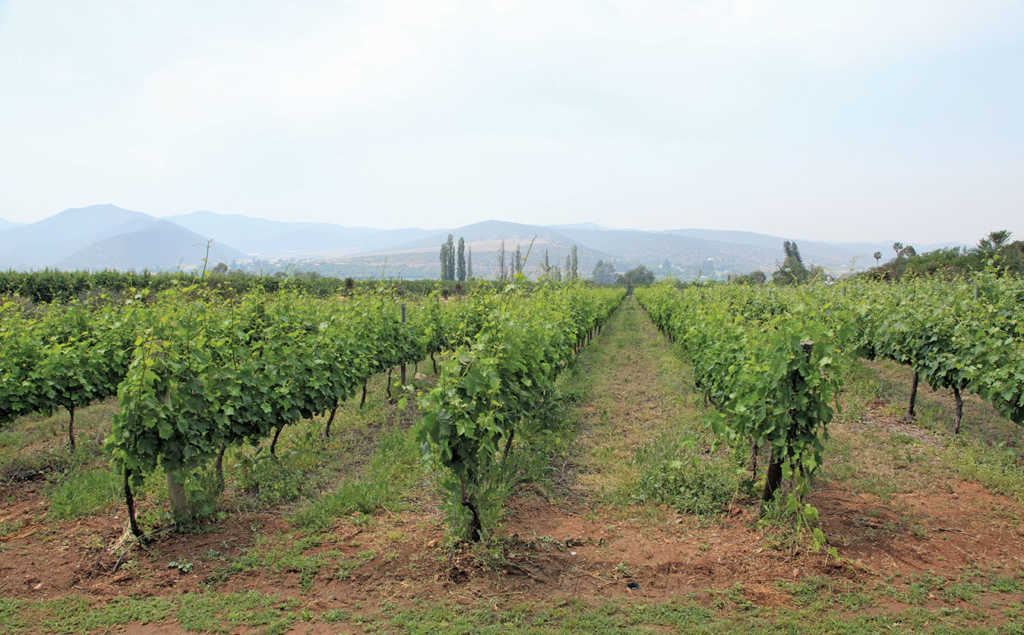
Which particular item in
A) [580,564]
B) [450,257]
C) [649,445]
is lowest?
[580,564]

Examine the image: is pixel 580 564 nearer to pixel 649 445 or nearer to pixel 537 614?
pixel 537 614

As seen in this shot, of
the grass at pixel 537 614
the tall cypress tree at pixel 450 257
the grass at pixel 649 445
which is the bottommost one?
the grass at pixel 537 614

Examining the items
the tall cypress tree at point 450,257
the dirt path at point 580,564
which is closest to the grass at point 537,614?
the dirt path at point 580,564

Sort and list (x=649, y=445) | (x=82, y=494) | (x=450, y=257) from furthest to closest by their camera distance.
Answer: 1. (x=450, y=257)
2. (x=649, y=445)
3. (x=82, y=494)

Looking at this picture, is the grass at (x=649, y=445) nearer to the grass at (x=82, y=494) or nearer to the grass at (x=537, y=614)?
the grass at (x=537, y=614)

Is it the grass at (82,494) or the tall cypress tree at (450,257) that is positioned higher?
the tall cypress tree at (450,257)

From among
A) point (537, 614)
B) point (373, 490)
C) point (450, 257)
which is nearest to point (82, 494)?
point (373, 490)

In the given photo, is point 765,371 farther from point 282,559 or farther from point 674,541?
point 282,559

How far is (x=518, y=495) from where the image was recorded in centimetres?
548

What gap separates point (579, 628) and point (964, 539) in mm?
3702

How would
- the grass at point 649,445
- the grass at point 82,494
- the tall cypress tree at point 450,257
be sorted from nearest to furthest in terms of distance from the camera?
the grass at point 82,494, the grass at point 649,445, the tall cypress tree at point 450,257

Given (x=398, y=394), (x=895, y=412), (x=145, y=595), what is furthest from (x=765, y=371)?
(x=398, y=394)

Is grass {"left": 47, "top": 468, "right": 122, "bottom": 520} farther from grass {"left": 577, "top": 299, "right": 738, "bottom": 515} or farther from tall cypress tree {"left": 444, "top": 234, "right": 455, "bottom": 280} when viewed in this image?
tall cypress tree {"left": 444, "top": 234, "right": 455, "bottom": 280}

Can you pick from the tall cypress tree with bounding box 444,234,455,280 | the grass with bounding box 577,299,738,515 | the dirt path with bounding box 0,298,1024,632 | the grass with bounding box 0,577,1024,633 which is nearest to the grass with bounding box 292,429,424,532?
the dirt path with bounding box 0,298,1024,632
